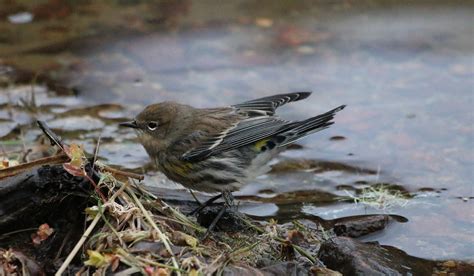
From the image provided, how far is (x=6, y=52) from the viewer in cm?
911

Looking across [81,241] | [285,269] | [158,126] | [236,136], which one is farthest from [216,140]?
[81,241]

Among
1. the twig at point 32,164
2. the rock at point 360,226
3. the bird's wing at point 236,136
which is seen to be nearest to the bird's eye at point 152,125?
the bird's wing at point 236,136

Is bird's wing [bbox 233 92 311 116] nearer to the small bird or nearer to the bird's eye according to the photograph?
the small bird

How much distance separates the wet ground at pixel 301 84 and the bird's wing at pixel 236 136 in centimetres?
54

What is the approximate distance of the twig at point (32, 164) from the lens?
16.1ft

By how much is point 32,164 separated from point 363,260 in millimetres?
2049

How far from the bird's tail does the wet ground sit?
561 millimetres

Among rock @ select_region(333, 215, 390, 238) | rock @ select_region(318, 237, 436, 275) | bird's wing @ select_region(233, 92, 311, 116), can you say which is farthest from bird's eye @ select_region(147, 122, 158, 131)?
rock @ select_region(318, 237, 436, 275)

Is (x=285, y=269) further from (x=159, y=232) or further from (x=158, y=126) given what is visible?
(x=158, y=126)

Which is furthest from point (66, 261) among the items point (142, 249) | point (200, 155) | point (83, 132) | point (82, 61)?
point (82, 61)

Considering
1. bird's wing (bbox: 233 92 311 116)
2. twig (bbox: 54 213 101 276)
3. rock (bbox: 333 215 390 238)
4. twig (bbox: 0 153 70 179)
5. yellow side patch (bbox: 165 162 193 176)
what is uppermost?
twig (bbox: 0 153 70 179)

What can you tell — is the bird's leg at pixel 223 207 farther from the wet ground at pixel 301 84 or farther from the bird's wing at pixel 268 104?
the bird's wing at pixel 268 104

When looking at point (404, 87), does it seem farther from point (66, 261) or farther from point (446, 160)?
point (66, 261)

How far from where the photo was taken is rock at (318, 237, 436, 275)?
197 inches
